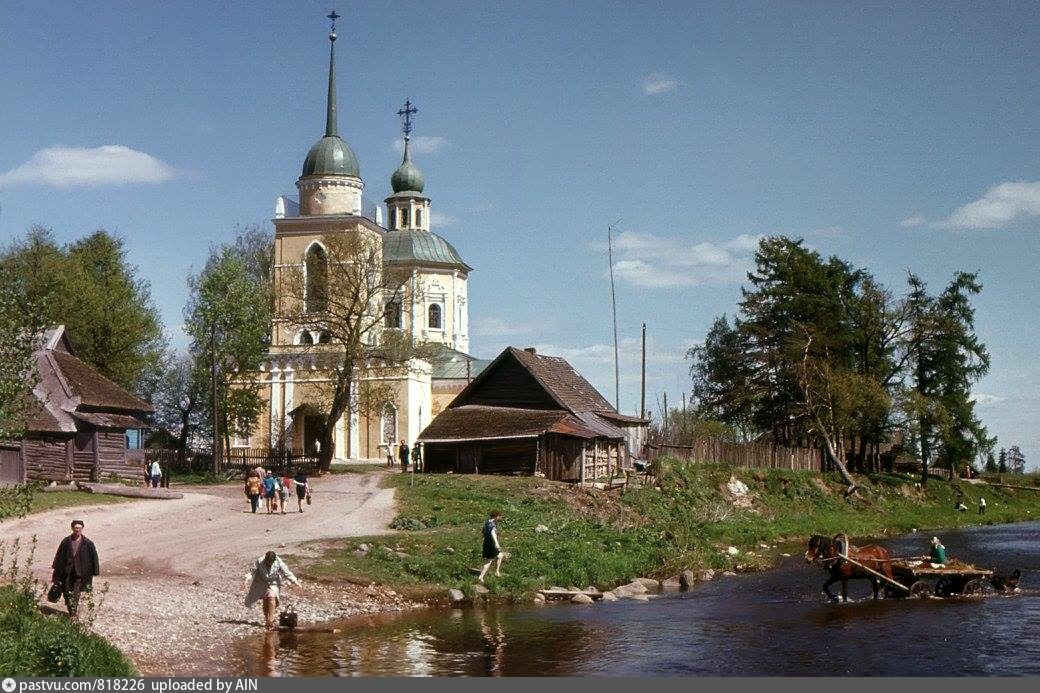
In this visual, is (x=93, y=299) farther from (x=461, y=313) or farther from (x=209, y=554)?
(x=209, y=554)

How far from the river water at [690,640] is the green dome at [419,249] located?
59.2 meters

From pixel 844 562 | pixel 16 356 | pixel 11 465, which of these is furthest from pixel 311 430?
pixel 16 356

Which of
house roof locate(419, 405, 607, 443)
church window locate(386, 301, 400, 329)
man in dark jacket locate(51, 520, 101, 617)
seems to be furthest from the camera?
church window locate(386, 301, 400, 329)

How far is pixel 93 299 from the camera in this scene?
67688 mm

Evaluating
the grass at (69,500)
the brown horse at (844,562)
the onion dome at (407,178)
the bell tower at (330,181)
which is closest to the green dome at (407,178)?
the onion dome at (407,178)

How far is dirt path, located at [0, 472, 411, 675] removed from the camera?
74.1 feet

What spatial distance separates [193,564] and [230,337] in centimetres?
3826

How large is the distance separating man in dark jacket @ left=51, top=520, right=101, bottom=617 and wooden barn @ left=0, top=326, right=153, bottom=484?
26.0 metres

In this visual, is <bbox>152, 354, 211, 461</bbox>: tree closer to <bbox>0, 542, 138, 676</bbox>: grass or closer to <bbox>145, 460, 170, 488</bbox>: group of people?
<bbox>145, 460, 170, 488</bbox>: group of people

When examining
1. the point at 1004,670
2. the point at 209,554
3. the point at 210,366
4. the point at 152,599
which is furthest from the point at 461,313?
the point at 1004,670

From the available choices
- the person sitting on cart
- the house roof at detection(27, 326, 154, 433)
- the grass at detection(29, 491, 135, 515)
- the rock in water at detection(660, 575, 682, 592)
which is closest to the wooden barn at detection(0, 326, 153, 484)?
the house roof at detection(27, 326, 154, 433)

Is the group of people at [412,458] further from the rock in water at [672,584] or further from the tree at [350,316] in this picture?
the rock in water at [672,584]

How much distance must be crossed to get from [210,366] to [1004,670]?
5207cm

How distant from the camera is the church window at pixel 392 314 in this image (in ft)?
195
